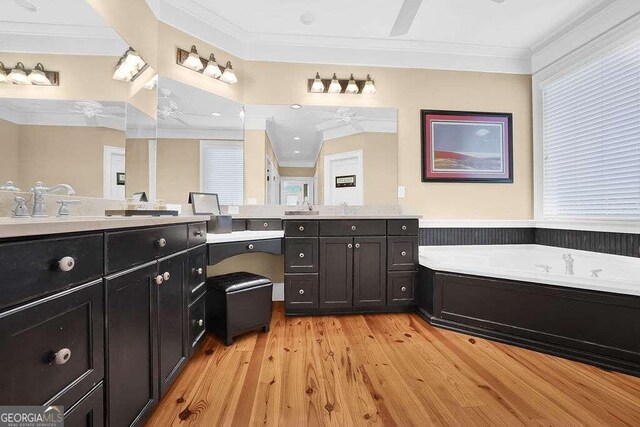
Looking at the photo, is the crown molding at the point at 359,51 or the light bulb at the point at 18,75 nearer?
the light bulb at the point at 18,75

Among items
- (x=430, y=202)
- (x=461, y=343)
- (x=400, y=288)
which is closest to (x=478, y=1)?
(x=430, y=202)

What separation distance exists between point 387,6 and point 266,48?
4.08 feet

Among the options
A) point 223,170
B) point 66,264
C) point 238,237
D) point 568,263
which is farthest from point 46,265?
point 568,263

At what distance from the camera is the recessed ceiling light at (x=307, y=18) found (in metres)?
2.46

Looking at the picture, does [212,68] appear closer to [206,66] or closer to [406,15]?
[206,66]

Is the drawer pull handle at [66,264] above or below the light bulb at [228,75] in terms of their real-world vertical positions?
below

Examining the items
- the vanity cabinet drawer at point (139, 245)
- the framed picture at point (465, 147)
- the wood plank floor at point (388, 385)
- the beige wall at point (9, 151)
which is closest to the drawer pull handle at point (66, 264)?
the vanity cabinet drawer at point (139, 245)

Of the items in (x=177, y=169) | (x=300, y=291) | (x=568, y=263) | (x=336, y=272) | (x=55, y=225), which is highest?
(x=177, y=169)

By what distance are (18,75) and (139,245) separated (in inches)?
36.9

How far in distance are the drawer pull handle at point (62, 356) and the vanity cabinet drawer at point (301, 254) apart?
5.60 feet

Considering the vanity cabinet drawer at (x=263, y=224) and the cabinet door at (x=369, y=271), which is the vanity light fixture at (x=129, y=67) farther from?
the cabinet door at (x=369, y=271)

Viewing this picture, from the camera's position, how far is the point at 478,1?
7.56ft

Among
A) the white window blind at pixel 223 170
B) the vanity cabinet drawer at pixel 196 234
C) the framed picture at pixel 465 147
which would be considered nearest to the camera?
the vanity cabinet drawer at pixel 196 234

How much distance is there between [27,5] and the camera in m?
1.17
